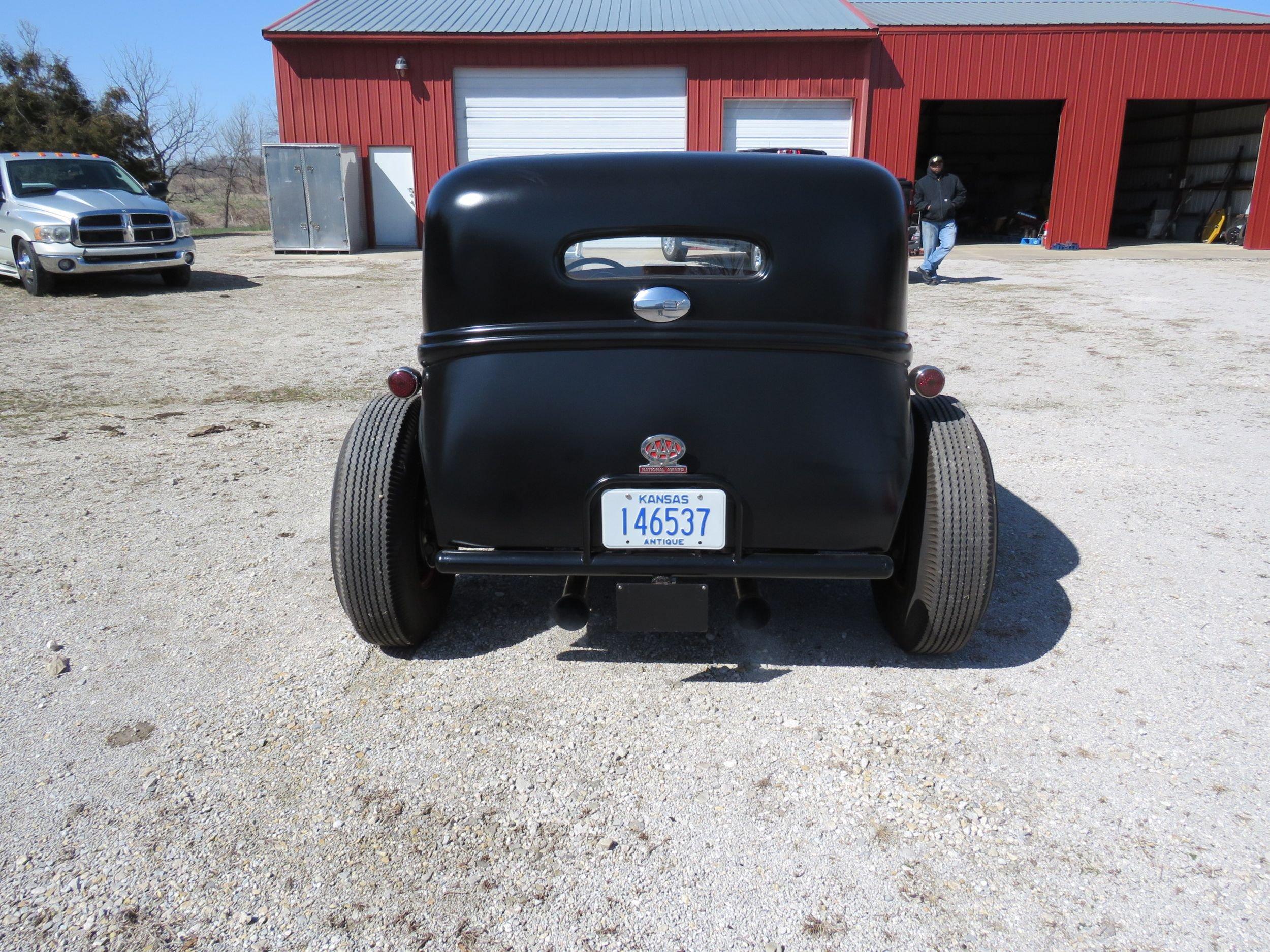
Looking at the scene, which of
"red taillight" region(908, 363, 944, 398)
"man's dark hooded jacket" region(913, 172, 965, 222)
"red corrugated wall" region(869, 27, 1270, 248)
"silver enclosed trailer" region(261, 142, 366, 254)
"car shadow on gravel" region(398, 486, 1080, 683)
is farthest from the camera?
"red corrugated wall" region(869, 27, 1270, 248)

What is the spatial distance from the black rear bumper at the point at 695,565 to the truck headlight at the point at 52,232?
11725mm

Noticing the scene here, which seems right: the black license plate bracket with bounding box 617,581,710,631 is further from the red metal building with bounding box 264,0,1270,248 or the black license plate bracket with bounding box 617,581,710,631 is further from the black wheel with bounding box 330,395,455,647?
Answer: the red metal building with bounding box 264,0,1270,248

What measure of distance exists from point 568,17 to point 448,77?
290 cm

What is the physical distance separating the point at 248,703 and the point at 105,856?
697mm

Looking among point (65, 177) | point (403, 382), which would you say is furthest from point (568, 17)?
point (403, 382)

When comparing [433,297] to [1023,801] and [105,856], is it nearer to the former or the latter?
[105,856]

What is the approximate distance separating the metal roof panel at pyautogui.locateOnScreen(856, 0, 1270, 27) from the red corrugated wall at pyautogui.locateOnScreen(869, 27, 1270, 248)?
0.25 meters

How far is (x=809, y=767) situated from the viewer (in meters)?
2.47

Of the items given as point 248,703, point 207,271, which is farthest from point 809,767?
point 207,271

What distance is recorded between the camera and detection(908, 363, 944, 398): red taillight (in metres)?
2.90

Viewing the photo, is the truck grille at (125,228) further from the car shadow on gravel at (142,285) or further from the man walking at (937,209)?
the man walking at (937,209)

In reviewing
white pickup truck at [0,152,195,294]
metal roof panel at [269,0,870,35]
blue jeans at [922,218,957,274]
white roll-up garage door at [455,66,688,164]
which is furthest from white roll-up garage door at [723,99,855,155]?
white pickup truck at [0,152,195,294]

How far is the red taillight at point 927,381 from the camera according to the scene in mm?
2902

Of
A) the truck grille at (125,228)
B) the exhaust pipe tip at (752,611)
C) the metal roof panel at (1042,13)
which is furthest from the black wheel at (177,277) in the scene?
the metal roof panel at (1042,13)
